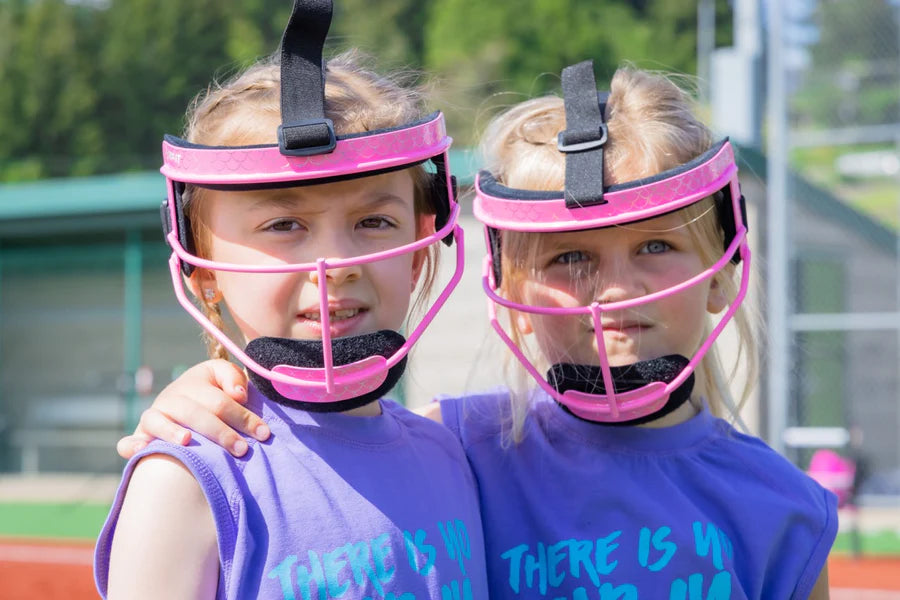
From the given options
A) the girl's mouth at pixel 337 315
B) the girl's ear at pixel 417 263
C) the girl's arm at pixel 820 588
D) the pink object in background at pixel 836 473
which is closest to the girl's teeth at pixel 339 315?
the girl's mouth at pixel 337 315

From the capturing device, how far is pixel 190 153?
1903mm

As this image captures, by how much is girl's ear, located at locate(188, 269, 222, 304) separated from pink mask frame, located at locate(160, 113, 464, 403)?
0.20ft

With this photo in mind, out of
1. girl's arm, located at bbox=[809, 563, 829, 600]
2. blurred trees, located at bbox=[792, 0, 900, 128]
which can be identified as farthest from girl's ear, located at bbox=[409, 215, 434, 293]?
blurred trees, located at bbox=[792, 0, 900, 128]

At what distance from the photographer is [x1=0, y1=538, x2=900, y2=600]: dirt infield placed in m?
8.08

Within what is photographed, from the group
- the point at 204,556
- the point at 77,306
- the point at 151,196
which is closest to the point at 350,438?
the point at 204,556

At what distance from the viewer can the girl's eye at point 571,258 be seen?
2232mm

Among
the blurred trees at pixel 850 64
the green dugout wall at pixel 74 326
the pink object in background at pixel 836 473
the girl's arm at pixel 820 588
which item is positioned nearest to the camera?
the girl's arm at pixel 820 588

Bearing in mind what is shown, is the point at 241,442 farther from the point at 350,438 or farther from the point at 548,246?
the point at 548,246

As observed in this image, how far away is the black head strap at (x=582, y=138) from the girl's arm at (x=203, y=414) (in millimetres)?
726

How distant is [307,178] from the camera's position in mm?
1837

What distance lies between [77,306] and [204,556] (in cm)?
1587

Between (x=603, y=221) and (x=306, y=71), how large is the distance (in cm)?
63

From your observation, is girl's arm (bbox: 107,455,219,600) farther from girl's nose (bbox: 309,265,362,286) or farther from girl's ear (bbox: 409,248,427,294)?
girl's ear (bbox: 409,248,427,294)

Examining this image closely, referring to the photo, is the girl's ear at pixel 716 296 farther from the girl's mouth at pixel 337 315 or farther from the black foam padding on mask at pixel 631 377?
the girl's mouth at pixel 337 315
